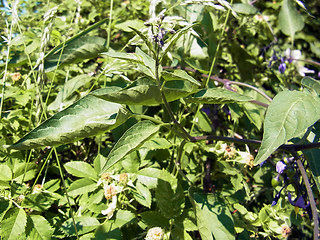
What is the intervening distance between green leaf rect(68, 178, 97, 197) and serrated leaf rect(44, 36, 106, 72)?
1.25 ft

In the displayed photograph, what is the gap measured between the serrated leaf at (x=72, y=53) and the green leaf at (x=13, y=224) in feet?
1.50

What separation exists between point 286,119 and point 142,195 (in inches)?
17.4

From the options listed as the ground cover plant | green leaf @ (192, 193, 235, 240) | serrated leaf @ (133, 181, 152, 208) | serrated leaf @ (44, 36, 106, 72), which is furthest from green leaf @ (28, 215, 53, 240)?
serrated leaf @ (44, 36, 106, 72)

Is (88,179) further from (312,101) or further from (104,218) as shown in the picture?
(312,101)

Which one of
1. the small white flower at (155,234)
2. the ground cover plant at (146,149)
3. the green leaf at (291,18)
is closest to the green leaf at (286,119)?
the ground cover plant at (146,149)

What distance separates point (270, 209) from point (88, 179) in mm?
552

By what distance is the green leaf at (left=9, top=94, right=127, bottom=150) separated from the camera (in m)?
0.59

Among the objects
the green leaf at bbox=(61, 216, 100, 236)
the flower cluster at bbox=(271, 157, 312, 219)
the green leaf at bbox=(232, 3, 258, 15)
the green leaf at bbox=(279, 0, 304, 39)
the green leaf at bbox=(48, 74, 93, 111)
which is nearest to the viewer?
the green leaf at bbox=(61, 216, 100, 236)

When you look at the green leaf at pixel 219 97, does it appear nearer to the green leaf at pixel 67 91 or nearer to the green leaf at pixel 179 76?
the green leaf at pixel 179 76

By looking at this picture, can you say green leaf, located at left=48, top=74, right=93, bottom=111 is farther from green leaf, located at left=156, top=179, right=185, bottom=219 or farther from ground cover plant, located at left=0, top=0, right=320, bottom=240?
green leaf, located at left=156, top=179, right=185, bottom=219

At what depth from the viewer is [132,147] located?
0.61 m

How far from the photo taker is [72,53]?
39.3 inches

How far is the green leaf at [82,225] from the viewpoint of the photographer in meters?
0.77

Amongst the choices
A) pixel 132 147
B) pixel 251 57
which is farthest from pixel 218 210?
pixel 251 57
